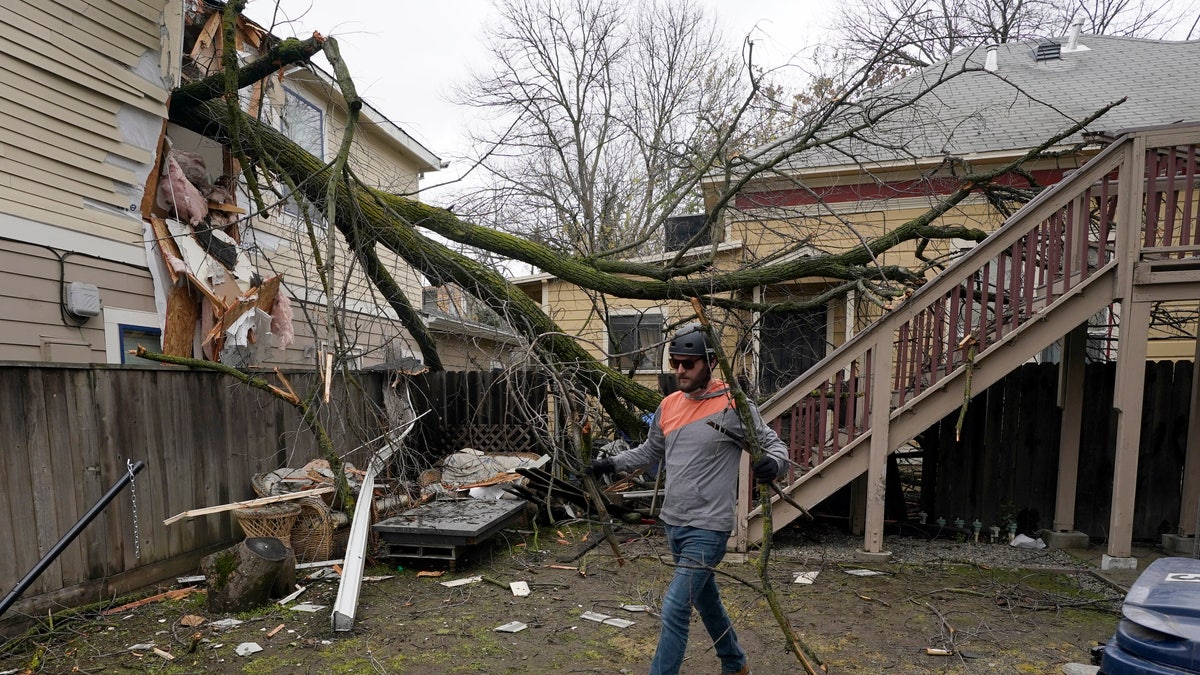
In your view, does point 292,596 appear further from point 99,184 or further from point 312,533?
point 99,184

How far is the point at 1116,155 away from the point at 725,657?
493 cm

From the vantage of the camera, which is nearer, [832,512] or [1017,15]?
[832,512]

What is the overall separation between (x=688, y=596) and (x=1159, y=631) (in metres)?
1.79

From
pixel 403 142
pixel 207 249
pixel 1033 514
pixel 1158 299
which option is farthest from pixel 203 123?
pixel 1033 514

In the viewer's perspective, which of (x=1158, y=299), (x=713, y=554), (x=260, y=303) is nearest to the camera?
(x=713, y=554)

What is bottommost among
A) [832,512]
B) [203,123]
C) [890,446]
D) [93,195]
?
[832,512]

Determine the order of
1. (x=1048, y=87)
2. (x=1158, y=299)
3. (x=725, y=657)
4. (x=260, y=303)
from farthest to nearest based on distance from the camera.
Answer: (x=1048, y=87)
(x=260, y=303)
(x=1158, y=299)
(x=725, y=657)

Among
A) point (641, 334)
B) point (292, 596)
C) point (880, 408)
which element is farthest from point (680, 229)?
point (292, 596)

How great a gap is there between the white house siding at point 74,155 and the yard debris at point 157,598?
8.24ft

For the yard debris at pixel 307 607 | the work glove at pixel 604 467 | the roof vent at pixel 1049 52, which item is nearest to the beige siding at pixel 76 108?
the yard debris at pixel 307 607

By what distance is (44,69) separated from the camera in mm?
6066

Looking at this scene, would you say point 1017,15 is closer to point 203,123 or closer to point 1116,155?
point 1116,155

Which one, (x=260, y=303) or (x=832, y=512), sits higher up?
(x=260, y=303)

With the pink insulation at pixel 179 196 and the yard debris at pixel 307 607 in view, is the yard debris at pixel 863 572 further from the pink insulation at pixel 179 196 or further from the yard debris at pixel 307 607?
the pink insulation at pixel 179 196
